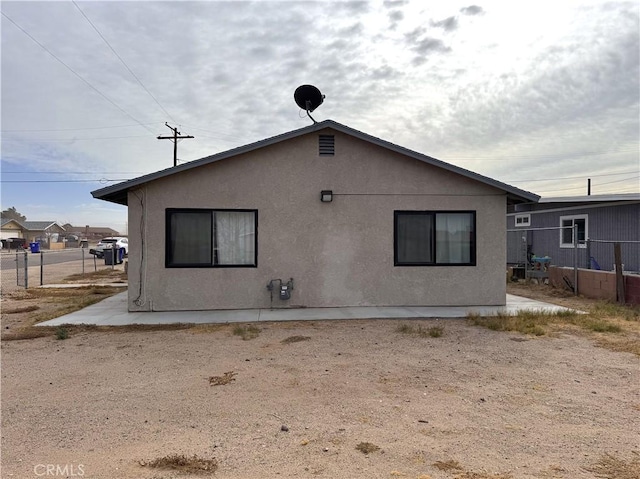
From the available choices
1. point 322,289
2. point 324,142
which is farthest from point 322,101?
point 322,289

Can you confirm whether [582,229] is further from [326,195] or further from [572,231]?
[326,195]

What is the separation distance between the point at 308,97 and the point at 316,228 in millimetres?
3016

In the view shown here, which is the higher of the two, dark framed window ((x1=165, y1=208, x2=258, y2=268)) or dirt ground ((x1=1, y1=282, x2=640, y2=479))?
dark framed window ((x1=165, y1=208, x2=258, y2=268))

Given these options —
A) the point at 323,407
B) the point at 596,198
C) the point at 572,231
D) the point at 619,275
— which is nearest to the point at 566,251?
the point at 572,231

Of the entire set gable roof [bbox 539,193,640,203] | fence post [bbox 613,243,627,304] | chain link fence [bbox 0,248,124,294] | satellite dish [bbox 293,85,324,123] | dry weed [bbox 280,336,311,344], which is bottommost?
dry weed [bbox 280,336,311,344]

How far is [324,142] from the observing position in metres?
9.54

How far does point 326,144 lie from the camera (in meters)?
9.55

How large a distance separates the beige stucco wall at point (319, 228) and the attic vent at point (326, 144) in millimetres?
94

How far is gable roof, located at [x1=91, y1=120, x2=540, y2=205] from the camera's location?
8836 millimetres

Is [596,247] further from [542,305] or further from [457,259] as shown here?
[457,259]

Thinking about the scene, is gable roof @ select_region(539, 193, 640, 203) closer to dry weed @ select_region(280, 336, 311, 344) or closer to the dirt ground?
the dirt ground

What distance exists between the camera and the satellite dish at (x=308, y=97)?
9.76 m

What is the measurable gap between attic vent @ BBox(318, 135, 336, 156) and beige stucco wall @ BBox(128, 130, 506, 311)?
0.31ft

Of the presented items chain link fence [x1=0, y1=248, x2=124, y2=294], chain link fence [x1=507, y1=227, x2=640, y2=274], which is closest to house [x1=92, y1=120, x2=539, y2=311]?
chain link fence [x1=507, y1=227, x2=640, y2=274]
